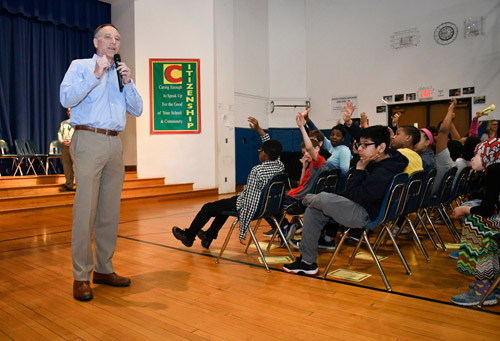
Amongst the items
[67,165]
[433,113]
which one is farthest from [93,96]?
[433,113]

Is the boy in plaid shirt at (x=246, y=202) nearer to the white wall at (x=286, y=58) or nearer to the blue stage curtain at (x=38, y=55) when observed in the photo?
the blue stage curtain at (x=38, y=55)

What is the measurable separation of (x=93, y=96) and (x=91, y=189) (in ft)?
2.03

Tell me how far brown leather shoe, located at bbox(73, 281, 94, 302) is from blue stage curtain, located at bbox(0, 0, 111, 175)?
7598 millimetres

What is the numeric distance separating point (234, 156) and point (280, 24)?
4.47 meters

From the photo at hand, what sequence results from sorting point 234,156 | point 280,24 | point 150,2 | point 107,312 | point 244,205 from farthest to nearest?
point 280,24
point 234,156
point 150,2
point 244,205
point 107,312

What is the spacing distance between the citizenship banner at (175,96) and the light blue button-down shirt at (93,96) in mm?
6647

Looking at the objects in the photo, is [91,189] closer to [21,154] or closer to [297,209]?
[297,209]

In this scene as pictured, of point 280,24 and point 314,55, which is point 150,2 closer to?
point 280,24

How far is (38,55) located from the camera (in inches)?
364

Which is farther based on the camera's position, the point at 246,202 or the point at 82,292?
the point at 246,202

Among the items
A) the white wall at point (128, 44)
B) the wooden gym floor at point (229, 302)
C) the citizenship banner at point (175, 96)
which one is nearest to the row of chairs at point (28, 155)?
the white wall at point (128, 44)

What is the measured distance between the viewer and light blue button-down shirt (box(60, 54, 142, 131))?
8.07 ft

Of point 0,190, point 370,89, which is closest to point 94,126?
point 0,190

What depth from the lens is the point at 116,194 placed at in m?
2.75
